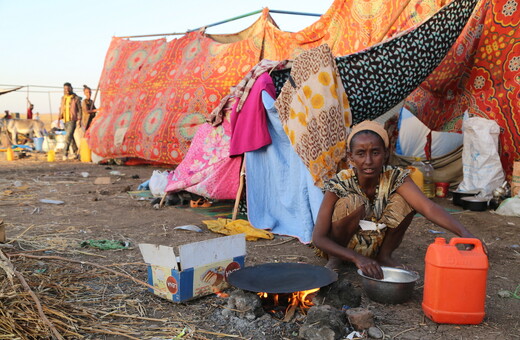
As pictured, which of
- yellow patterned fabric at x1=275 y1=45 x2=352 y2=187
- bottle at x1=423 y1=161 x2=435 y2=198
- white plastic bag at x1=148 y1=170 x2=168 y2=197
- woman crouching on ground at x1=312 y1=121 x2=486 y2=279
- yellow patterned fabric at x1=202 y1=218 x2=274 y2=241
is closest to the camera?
woman crouching on ground at x1=312 y1=121 x2=486 y2=279

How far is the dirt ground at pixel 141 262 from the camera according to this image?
175 cm

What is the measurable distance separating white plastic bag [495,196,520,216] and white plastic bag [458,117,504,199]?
32cm

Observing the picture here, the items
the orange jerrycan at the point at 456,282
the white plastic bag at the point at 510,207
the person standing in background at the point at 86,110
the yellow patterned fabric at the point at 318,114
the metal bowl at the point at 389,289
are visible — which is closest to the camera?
the orange jerrycan at the point at 456,282

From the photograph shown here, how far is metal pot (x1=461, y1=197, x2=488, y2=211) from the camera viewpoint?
419cm

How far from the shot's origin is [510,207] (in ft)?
13.0

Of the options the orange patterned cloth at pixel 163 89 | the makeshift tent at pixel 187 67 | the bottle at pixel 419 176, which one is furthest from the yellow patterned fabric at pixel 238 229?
the orange patterned cloth at pixel 163 89

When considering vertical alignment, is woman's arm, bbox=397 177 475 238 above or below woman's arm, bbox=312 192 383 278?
above

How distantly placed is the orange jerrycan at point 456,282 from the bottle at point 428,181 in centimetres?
336

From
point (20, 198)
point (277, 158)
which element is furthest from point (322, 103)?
point (20, 198)

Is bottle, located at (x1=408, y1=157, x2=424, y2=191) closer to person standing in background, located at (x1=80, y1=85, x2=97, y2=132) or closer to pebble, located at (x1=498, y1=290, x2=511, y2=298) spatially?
pebble, located at (x1=498, y1=290, x2=511, y2=298)

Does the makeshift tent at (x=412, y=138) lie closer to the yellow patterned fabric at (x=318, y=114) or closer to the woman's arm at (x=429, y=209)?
the yellow patterned fabric at (x=318, y=114)

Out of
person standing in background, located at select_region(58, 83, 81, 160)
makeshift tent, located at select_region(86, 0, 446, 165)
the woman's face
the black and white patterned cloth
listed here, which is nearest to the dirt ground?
the woman's face

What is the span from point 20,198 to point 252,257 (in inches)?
138

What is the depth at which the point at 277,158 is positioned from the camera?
357 cm
